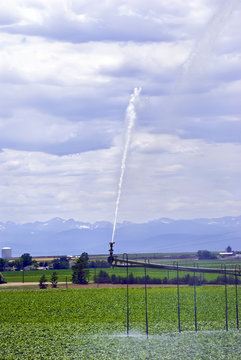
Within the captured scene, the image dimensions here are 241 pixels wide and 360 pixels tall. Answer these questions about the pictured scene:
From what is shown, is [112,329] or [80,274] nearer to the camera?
[112,329]

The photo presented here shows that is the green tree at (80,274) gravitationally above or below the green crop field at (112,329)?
above

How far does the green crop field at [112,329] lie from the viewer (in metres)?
28.7

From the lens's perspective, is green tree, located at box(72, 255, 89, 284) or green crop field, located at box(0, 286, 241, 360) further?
green tree, located at box(72, 255, 89, 284)

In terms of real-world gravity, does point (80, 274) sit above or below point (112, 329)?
above

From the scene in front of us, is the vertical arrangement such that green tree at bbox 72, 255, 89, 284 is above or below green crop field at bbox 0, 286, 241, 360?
above

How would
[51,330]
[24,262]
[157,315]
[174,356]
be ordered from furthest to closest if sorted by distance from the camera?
[24,262] < [157,315] < [51,330] < [174,356]

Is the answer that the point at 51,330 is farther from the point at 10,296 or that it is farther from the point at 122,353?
the point at 10,296

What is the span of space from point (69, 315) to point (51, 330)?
403 inches

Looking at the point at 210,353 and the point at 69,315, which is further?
the point at 69,315

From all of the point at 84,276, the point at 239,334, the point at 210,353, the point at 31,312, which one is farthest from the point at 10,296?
the point at 210,353

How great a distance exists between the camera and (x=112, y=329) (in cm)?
3719

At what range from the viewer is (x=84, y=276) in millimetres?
92125

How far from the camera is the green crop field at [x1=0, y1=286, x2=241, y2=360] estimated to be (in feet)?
94.0

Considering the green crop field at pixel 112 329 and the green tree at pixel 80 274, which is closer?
the green crop field at pixel 112 329
